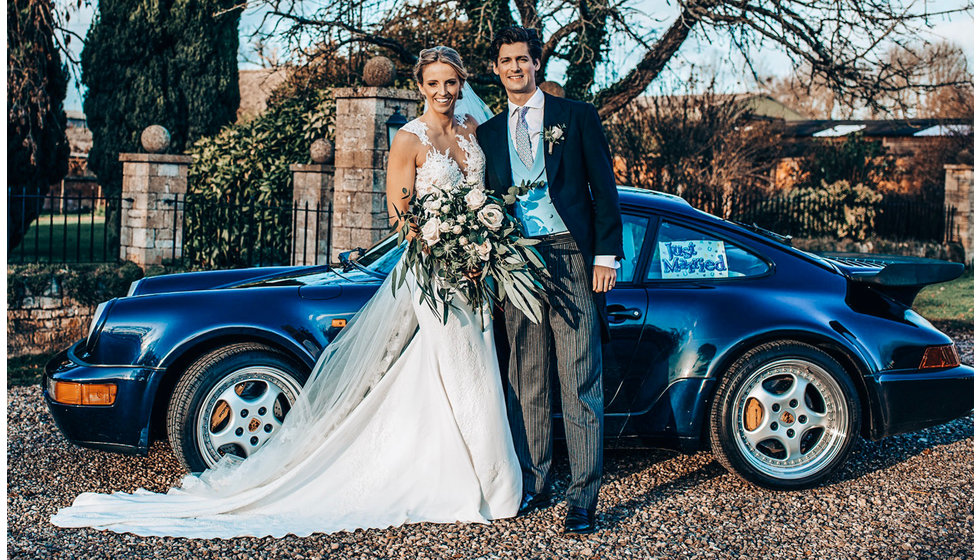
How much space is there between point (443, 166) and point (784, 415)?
2.06 meters

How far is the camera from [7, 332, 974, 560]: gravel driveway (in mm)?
3633

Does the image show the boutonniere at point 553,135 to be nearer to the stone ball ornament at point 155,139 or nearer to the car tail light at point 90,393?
the car tail light at point 90,393

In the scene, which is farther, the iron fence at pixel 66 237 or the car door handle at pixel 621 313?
the iron fence at pixel 66 237

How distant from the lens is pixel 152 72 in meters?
15.1

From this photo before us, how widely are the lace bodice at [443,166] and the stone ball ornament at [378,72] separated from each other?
5.46m

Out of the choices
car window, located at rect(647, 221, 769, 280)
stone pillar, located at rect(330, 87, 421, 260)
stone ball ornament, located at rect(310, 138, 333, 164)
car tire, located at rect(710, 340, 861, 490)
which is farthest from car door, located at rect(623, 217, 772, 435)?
stone ball ornament, located at rect(310, 138, 333, 164)

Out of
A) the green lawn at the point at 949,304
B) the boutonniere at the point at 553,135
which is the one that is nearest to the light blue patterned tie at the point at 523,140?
the boutonniere at the point at 553,135

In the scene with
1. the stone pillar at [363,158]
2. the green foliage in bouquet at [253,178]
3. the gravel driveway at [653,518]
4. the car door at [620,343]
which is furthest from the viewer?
the green foliage in bouquet at [253,178]

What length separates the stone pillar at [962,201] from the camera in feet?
62.8

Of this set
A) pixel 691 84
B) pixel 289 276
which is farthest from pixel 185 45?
pixel 289 276

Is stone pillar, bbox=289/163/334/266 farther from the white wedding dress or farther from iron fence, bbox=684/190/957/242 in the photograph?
iron fence, bbox=684/190/957/242

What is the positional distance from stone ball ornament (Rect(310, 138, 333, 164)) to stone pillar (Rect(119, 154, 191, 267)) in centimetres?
148

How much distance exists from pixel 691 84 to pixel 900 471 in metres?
10.3

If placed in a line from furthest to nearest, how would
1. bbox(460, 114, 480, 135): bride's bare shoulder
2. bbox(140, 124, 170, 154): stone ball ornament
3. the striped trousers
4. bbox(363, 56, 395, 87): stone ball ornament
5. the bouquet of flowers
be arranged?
bbox(140, 124, 170, 154): stone ball ornament → bbox(363, 56, 395, 87): stone ball ornament → bbox(460, 114, 480, 135): bride's bare shoulder → the striped trousers → the bouquet of flowers
